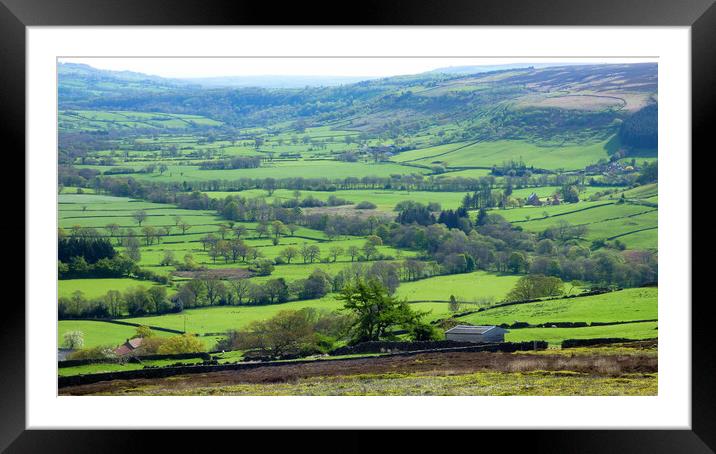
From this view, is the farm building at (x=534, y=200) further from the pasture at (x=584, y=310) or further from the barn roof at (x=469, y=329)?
the barn roof at (x=469, y=329)

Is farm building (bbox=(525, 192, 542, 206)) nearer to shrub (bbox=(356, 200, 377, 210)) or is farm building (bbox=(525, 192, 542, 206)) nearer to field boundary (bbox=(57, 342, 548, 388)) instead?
shrub (bbox=(356, 200, 377, 210))

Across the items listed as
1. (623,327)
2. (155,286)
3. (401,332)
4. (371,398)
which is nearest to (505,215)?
(623,327)

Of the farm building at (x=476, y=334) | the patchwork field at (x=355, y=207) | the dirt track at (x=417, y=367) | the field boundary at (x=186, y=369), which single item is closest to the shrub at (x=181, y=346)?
the patchwork field at (x=355, y=207)

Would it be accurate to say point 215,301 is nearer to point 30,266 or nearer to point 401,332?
point 401,332

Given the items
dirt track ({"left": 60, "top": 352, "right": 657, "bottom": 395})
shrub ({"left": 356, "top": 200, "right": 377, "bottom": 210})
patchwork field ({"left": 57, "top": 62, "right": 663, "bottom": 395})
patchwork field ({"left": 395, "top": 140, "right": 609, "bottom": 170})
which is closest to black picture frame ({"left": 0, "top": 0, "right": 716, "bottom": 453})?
dirt track ({"left": 60, "top": 352, "right": 657, "bottom": 395})

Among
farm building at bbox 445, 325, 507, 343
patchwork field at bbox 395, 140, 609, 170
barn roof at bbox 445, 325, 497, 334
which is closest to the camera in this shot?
farm building at bbox 445, 325, 507, 343

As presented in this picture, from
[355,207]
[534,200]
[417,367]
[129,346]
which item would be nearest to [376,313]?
[417,367]

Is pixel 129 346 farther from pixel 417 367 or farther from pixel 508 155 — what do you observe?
pixel 508 155
